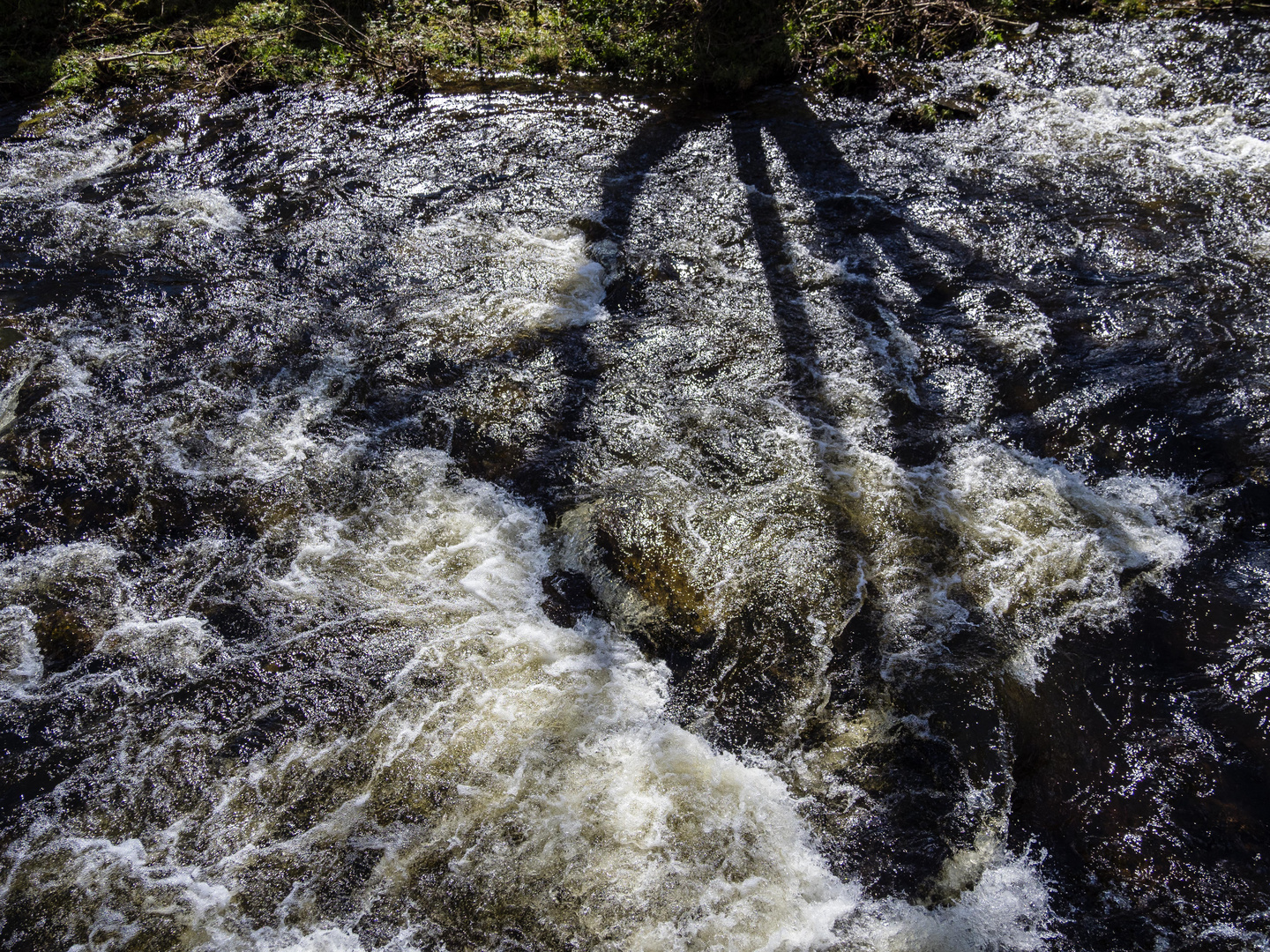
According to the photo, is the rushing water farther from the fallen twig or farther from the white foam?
the fallen twig

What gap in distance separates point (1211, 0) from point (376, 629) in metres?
13.0

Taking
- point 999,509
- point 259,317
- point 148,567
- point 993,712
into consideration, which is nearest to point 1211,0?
point 999,509

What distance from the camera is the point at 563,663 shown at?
3.97m

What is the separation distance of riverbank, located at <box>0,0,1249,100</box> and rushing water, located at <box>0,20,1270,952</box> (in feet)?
8.84

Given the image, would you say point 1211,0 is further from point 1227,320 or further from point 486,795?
point 486,795

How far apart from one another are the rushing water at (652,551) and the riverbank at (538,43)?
2.70 meters

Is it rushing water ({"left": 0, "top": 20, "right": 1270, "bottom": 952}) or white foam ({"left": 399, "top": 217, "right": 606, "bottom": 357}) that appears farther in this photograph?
white foam ({"left": 399, "top": 217, "right": 606, "bottom": 357})

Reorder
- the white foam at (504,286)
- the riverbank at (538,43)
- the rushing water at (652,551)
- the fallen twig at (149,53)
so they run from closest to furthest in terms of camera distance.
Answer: the rushing water at (652,551) → the white foam at (504,286) → the riverbank at (538,43) → the fallen twig at (149,53)

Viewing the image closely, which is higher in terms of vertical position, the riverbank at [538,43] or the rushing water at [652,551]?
the riverbank at [538,43]

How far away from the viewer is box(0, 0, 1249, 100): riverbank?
943 cm

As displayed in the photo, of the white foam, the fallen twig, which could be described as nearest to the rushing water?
the white foam

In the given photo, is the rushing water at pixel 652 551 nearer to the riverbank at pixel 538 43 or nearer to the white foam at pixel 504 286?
the white foam at pixel 504 286

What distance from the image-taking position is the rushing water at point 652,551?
3.18 meters

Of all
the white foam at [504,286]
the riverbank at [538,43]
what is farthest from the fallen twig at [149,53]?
the white foam at [504,286]
